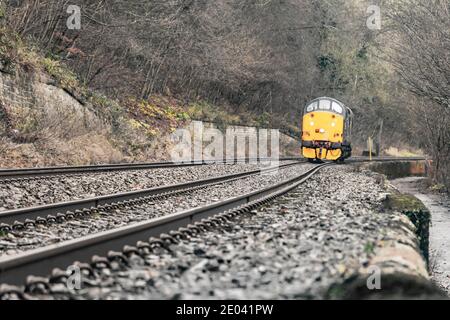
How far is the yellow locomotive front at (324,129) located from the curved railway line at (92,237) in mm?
14729

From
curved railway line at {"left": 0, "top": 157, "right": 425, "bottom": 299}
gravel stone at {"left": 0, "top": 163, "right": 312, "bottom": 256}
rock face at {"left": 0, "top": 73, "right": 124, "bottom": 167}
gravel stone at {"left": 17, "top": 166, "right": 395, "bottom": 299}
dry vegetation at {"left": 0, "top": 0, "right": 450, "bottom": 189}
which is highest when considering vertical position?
dry vegetation at {"left": 0, "top": 0, "right": 450, "bottom": 189}

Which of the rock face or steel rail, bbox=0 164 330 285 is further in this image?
the rock face

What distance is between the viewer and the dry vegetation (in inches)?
677

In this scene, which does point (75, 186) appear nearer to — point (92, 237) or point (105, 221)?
point (105, 221)

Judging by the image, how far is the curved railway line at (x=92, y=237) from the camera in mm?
3615

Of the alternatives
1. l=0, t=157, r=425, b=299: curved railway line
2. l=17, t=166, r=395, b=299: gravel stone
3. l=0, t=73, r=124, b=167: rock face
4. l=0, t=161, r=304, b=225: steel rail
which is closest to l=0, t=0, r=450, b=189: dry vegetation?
l=0, t=73, r=124, b=167: rock face

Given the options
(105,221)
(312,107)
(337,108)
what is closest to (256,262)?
(105,221)

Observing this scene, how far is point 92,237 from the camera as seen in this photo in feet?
14.6

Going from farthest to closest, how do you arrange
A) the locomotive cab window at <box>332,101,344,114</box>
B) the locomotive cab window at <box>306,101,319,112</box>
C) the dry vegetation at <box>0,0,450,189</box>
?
the locomotive cab window at <box>306,101,319,112</box>
the locomotive cab window at <box>332,101,344,114</box>
the dry vegetation at <box>0,0,450,189</box>

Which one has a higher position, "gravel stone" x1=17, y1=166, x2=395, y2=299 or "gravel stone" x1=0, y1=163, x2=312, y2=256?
"gravel stone" x1=17, y1=166, x2=395, y2=299

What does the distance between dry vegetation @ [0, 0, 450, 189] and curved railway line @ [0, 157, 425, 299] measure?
898cm

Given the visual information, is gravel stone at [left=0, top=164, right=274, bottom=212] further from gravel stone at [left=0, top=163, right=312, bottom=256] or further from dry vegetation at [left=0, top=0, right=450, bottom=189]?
dry vegetation at [left=0, top=0, right=450, bottom=189]

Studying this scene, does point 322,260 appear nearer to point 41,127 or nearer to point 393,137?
point 41,127

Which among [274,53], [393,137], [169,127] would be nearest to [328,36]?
[274,53]
